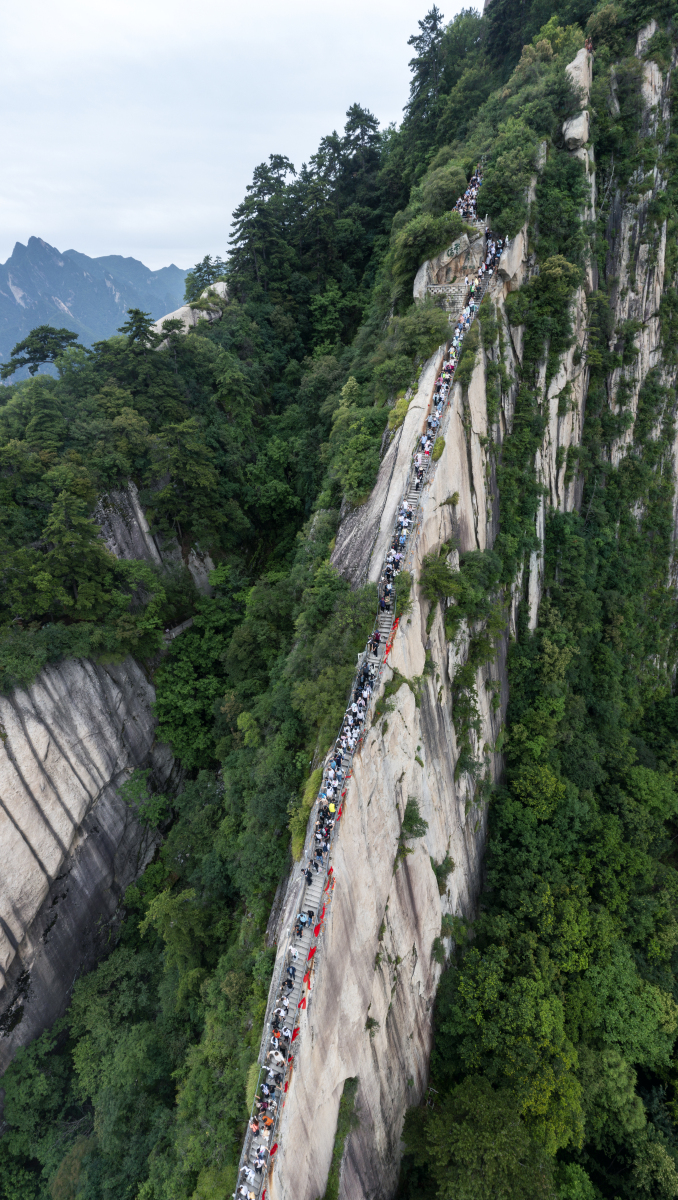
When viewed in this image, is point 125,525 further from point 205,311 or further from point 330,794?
point 330,794

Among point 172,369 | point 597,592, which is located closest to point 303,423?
point 172,369

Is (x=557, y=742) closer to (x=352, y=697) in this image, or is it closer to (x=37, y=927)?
(x=352, y=697)

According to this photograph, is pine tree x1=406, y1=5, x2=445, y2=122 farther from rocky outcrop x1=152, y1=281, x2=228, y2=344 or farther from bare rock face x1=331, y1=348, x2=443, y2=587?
bare rock face x1=331, y1=348, x2=443, y2=587

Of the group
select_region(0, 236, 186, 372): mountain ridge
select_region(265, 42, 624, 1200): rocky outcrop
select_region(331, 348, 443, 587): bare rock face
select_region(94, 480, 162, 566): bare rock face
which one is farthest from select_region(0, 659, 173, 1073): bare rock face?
select_region(0, 236, 186, 372): mountain ridge

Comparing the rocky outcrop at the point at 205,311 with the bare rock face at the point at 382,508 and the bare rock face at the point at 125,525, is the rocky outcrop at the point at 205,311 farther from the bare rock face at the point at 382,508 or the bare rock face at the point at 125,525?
the bare rock face at the point at 382,508

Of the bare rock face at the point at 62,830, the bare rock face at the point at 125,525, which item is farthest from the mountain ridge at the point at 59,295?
the bare rock face at the point at 62,830
